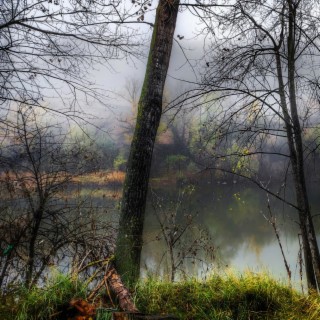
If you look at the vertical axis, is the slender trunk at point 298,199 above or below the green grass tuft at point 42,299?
above

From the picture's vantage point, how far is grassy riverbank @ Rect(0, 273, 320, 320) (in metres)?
1.83

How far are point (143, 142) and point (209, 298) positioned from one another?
7.11 feet

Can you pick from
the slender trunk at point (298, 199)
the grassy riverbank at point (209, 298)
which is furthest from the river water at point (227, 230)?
the grassy riverbank at point (209, 298)

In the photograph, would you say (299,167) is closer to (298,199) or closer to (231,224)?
(298,199)

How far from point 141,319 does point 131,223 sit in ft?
7.16

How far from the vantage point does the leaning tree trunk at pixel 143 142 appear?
3705mm

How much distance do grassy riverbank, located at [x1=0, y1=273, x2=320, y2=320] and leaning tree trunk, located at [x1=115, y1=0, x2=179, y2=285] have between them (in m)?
1.09

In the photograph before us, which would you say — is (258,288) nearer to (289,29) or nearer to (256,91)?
(256,91)

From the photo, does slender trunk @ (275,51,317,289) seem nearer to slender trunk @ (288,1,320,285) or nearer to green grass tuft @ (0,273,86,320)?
slender trunk @ (288,1,320,285)

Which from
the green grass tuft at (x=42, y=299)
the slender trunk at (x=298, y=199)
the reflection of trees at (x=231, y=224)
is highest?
the reflection of trees at (x=231, y=224)

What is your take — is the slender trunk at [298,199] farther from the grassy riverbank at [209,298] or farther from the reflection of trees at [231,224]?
the reflection of trees at [231,224]

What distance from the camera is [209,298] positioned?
2283 mm

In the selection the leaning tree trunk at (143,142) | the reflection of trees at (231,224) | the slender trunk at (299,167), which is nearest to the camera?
the leaning tree trunk at (143,142)

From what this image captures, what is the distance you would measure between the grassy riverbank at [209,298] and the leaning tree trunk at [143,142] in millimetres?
1086
